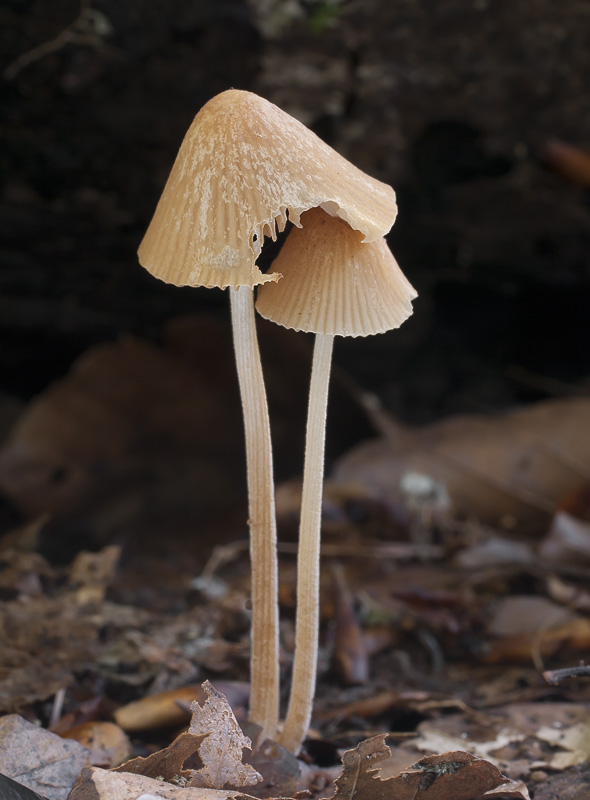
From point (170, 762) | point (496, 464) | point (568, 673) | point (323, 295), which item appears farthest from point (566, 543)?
point (170, 762)

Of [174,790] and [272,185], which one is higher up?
[272,185]

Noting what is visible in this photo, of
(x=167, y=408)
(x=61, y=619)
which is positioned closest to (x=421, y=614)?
(x=61, y=619)

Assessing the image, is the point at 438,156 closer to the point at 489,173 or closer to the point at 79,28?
the point at 489,173

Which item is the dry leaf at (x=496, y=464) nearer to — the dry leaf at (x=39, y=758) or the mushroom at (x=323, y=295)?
the mushroom at (x=323, y=295)

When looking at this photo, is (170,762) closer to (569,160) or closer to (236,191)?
(236,191)

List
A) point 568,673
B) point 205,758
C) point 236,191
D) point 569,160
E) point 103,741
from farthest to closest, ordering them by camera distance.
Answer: point 569,160
point 103,741
point 568,673
point 205,758
point 236,191
